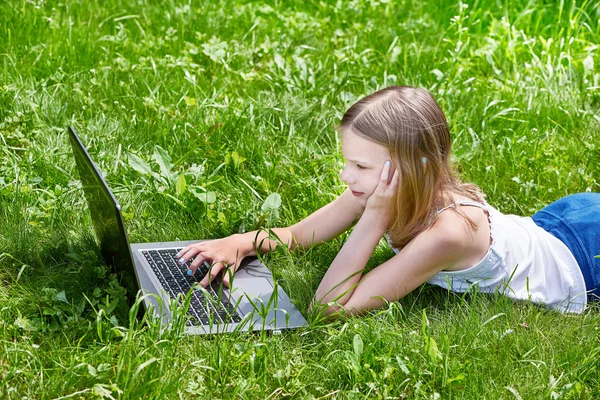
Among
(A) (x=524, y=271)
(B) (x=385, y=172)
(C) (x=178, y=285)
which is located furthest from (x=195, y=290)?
(A) (x=524, y=271)

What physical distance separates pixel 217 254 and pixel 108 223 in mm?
560

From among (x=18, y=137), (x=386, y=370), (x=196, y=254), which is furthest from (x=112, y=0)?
(x=386, y=370)

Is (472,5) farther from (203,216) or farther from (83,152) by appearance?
(83,152)

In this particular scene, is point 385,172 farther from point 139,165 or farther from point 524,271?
point 139,165

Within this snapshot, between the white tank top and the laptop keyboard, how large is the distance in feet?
2.28

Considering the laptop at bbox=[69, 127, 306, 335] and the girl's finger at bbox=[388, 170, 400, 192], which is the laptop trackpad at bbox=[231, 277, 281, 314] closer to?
the laptop at bbox=[69, 127, 306, 335]

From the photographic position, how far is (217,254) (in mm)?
3205

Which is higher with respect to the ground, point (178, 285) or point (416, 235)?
point (416, 235)

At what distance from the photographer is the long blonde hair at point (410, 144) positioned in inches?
116

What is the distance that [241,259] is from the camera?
329cm

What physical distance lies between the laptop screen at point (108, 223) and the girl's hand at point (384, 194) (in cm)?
85

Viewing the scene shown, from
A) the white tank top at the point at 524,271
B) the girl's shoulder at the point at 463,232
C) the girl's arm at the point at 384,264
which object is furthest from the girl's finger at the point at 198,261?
the girl's shoulder at the point at 463,232

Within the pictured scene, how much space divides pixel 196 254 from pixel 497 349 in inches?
44.1

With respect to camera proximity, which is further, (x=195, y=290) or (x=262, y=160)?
(x=262, y=160)
